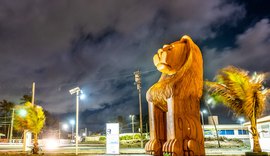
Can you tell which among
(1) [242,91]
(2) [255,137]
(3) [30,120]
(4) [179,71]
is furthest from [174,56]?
(3) [30,120]

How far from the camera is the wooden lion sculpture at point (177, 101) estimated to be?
572cm

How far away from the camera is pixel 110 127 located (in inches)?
607

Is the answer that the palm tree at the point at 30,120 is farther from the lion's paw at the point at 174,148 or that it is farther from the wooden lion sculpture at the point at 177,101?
the lion's paw at the point at 174,148

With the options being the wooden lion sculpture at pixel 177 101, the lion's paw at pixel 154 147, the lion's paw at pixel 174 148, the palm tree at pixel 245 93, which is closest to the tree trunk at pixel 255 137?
the palm tree at pixel 245 93

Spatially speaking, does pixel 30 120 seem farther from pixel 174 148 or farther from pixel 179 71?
pixel 174 148

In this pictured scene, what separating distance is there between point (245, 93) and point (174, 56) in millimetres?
2156

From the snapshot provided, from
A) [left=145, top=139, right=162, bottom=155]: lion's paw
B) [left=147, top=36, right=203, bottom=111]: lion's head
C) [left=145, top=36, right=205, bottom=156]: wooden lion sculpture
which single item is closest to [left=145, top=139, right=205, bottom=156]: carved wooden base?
[left=145, top=36, right=205, bottom=156]: wooden lion sculpture

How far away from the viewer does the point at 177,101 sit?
594 cm

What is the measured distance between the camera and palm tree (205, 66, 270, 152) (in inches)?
265

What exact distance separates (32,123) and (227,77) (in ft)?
44.0

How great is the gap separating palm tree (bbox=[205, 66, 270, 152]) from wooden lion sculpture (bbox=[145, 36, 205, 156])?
1169mm

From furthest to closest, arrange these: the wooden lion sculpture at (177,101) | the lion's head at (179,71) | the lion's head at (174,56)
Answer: the lion's head at (174,56), the lion's head at (179,71), the wooden lion sculpture at (177,101)

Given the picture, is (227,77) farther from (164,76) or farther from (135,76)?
(135,76)

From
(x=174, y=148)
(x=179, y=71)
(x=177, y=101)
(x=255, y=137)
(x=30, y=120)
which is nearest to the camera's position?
(x=174, y=148)
